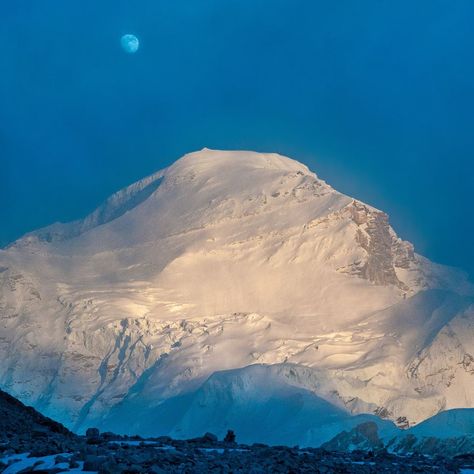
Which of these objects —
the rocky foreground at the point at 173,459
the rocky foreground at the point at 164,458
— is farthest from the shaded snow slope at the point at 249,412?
the rocky foreground at the point at 173,459

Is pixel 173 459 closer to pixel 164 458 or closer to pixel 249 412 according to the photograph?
pixel 164 458

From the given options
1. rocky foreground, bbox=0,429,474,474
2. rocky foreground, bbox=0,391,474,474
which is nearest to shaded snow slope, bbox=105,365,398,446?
rocky foreground, bbox=0,391,474,474

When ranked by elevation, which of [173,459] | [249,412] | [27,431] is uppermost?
[249,412]

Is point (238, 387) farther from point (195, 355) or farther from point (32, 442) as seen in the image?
point (32, 442)

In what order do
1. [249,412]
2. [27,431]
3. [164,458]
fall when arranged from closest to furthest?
[164,458]
[27,431]
[249,412]

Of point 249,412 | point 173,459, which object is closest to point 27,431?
point 173,459

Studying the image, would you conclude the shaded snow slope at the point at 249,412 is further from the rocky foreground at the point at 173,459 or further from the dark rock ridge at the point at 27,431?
the rocky foreground at the point at 173,459

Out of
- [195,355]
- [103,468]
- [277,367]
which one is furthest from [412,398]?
[103,468]

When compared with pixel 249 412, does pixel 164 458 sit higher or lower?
lower

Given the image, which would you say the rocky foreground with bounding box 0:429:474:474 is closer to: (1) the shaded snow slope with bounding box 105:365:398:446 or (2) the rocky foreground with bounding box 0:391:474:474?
(2) the rocky foreground with bounding box 0:391:474:474

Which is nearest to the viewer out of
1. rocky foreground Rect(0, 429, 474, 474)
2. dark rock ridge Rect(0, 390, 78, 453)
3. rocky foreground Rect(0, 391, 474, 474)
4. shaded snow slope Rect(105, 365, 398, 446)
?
rocky foreground Rect(0, 429, 474, 474)

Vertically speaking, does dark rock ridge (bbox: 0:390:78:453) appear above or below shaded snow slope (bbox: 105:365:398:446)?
below
